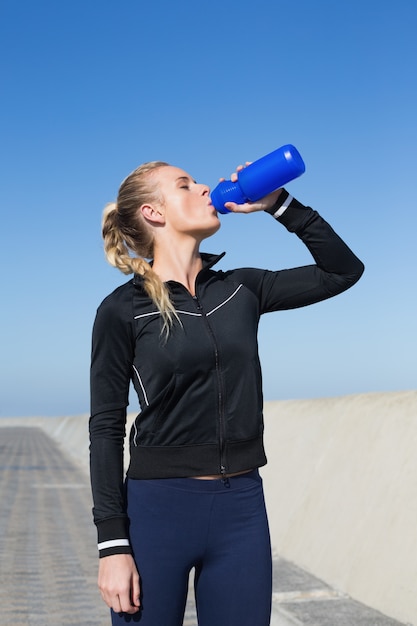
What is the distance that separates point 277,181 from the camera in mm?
2707

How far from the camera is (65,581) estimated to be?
21.9ft

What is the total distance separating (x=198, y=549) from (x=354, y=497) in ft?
13.0

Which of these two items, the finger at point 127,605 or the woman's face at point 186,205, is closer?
the finger at point 127,605

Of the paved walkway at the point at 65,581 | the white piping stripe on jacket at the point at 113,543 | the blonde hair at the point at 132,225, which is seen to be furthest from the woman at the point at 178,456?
the paved walkway at the point at 65,581

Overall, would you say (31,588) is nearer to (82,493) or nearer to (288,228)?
(288,228)

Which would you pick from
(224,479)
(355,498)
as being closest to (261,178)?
(224,479)

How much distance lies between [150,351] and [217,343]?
0.69 feet

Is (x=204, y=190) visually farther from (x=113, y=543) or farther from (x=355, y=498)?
(x=355, y=498)

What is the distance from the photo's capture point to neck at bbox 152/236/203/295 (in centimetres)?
273

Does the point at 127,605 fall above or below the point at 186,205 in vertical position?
below

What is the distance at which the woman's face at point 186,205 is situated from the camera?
107 inches

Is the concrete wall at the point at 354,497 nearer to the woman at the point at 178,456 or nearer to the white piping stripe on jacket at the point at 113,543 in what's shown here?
the woman at the point at 178,456

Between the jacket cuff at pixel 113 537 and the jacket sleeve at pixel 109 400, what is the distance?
0.09 feet

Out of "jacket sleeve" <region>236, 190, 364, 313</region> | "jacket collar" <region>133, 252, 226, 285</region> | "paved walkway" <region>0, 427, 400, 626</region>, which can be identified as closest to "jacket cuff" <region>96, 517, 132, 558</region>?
"jacket collar" <region>133, 252, 226, 285</region>
